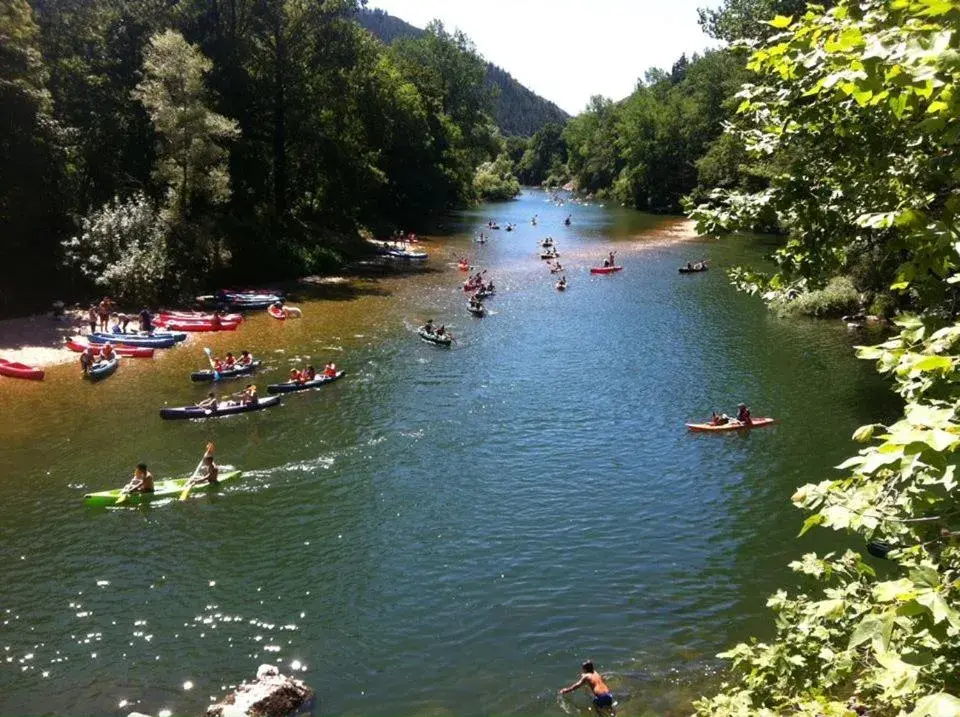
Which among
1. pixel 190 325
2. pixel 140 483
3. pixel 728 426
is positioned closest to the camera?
pixel 140 483

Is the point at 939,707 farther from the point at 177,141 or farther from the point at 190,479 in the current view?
the point at 177,141

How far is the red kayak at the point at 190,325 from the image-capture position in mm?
35844

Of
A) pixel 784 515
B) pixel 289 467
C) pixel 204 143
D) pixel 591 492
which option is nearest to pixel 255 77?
pixel 204 143

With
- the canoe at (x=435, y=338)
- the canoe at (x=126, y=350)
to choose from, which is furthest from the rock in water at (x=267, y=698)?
the canoe at (x=435, y=338)

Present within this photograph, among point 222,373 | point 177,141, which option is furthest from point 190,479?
point 177,141

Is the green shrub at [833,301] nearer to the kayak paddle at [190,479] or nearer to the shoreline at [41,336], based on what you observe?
the shoreline at [41,336]

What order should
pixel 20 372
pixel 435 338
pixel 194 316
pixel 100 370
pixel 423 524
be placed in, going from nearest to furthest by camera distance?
pixel 423 524, pixel 20 372, pixel 100 370, pixel 435 338, pixel 194 316

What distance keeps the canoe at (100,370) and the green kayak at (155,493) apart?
10519 mm

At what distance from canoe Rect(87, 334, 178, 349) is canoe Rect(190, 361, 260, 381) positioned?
15.2 ft

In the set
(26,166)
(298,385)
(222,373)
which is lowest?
(298,385)

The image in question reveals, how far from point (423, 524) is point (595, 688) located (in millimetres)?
7133

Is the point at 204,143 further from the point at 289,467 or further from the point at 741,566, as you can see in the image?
the point at 741,566

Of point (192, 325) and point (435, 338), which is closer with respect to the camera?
point (435, 338)

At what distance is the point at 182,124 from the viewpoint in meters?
40.7
